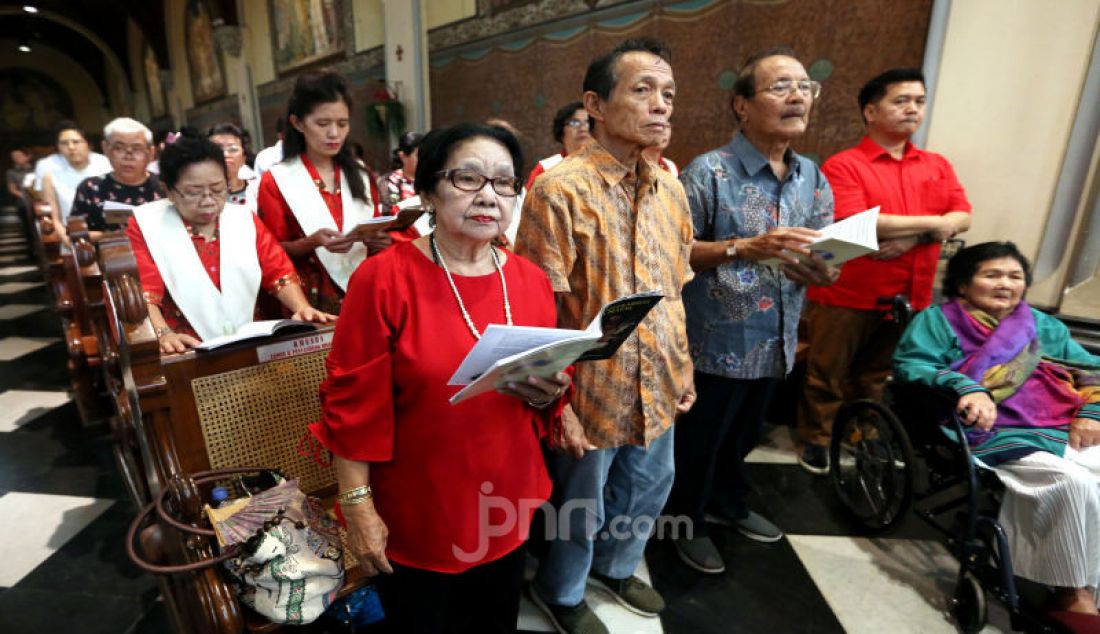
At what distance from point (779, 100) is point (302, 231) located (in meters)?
1.79

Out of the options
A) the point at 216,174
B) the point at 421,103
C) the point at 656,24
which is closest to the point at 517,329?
the point at 216,174

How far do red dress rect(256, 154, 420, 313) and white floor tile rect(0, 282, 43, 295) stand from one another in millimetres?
6487

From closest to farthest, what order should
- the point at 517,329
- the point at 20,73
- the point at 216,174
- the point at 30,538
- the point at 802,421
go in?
the point at 517,329, the point at 216,174, the point at 30,538, the point at 802,421, the point at 20,73

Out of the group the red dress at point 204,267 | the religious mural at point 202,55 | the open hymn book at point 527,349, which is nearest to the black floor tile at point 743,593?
the open hymn book at point 527,349

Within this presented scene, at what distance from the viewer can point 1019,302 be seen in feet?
6.70

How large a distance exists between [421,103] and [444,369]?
22.0ft

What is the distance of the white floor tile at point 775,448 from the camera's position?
2953 millimetres

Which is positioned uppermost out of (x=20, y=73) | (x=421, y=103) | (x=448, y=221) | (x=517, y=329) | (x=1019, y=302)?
(x=20, y=73)

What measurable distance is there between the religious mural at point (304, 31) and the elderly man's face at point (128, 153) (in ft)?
19.7

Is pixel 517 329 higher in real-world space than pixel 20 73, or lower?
lower

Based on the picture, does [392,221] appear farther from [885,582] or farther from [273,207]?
[885,582]

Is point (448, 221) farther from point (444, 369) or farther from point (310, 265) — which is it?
point (310, 265)

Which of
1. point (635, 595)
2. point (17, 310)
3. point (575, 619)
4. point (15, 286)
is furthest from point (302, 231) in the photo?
point (15, 286)

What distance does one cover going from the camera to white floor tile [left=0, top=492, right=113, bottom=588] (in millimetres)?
2109
